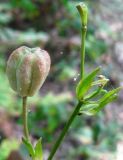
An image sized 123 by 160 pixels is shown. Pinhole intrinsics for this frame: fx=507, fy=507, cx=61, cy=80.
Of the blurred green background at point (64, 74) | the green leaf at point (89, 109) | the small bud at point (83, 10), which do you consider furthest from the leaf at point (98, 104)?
the blurred green background at point (64, 74)

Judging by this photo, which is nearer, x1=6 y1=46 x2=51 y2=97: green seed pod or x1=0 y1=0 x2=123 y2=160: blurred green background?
x1=6 y1=46 x2=51 y2=97: green seed pod

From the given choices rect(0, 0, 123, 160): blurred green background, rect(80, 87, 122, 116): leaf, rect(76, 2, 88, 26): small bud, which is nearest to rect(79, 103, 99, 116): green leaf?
rect(80, 87, 122, 116): leaf

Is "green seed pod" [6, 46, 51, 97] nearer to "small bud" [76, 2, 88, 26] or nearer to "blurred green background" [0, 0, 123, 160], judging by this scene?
"small bud" [76, 2, 88, 26]

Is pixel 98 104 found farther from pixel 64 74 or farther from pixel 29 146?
pixel 64 74

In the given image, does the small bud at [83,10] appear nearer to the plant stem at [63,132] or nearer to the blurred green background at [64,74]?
the plant stem at [63,132]

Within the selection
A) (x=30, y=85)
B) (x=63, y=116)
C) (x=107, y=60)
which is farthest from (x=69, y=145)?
(x=30, y=85)

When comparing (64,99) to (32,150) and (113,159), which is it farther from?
(32,150)

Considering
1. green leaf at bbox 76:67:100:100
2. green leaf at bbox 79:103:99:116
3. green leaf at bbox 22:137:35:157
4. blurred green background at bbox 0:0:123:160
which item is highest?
green leaf at bbox 76:67:100:100
